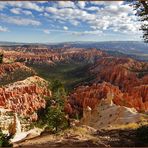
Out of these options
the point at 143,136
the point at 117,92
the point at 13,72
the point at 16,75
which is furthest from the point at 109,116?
the point at 13,72

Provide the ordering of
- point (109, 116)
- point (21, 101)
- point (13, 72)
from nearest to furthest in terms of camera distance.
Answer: point (109, 116) → point (21, 101) → point (13, 72)

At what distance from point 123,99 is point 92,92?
1941 centimetres

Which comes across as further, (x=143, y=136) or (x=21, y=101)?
(x=21, y=101)

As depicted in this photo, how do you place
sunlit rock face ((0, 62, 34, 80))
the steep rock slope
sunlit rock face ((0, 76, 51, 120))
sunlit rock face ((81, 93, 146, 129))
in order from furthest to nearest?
sunlit rock face ((0, 62, 34, 80)) → the steep rock slope → sunlit rock face ((0, 76, 51, 120)) → sunlit rock face ((81, 93, 146, 129))

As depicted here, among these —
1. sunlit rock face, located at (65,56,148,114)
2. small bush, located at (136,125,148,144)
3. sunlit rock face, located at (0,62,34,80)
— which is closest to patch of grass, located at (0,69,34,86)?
sunlit rock face, located at (0,62,34,80)

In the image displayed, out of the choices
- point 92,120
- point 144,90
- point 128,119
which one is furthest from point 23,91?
point 128,119

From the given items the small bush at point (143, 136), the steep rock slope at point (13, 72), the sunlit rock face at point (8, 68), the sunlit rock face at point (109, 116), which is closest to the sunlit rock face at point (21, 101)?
the sunlit rock face at point (109, 116)

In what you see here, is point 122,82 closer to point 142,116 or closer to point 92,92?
point 92,92

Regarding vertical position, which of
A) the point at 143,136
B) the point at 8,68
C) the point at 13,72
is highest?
the point at 143,136

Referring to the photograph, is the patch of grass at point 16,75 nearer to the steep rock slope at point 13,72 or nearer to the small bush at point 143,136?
the steep rock slope at point 13,72

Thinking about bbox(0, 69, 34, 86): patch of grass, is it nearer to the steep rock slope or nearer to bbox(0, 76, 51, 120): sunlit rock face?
the steep rock slope

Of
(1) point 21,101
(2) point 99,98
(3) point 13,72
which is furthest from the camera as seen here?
(3) point 13,72

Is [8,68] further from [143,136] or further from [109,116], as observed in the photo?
[143,136]

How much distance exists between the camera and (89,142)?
18.3 metres
